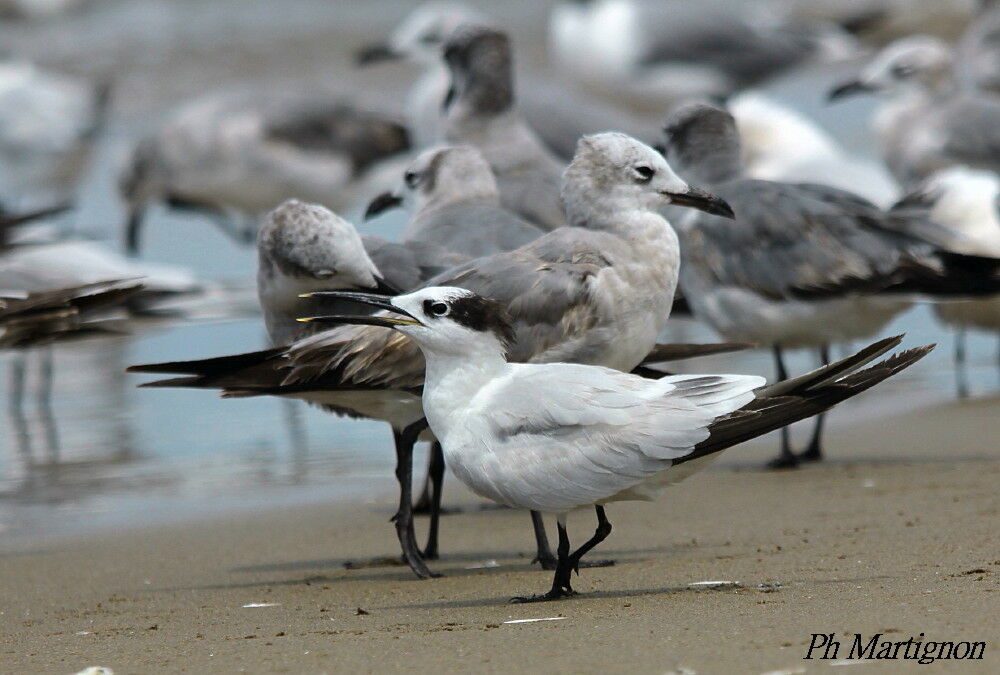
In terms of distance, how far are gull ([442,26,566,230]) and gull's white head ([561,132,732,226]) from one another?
2178 mm

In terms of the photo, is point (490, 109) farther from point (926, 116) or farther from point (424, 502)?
point (926, 116)

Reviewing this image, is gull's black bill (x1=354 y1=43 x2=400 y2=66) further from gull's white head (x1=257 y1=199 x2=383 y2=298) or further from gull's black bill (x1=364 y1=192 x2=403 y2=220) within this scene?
gull's white head (x1=257 y1=199 x2=383 y2=298)

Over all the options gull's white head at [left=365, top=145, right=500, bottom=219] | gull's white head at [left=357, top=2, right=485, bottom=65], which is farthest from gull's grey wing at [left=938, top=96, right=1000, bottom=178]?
gull's white head at [left=365, top=145, right=500, bottom=219]

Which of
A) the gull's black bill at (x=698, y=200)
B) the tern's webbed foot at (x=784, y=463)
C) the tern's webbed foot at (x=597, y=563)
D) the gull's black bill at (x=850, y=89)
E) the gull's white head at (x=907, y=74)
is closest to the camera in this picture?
the tern's webbed foot at (x=597, y=563)

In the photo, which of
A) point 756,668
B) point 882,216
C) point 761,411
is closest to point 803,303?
point 882,216

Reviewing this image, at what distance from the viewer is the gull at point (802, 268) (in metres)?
6.90

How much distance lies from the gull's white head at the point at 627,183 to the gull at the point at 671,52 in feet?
31.4

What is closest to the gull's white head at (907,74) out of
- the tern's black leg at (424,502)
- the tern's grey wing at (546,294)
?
the tern's black leg at (424,502)

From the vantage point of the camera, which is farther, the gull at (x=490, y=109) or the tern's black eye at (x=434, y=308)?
the gull at (x=490, y=109)

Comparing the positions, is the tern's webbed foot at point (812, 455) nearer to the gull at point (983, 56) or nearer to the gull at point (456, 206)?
the gull at point (456, 206)

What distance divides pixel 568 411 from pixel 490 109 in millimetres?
4197

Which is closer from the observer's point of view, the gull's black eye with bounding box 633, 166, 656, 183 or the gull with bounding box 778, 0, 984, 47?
the gull's black eye with bounding box 633, 166, 656, 183

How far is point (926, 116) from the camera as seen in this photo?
11.0 meters

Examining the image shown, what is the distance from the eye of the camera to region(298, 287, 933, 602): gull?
4359 mm
